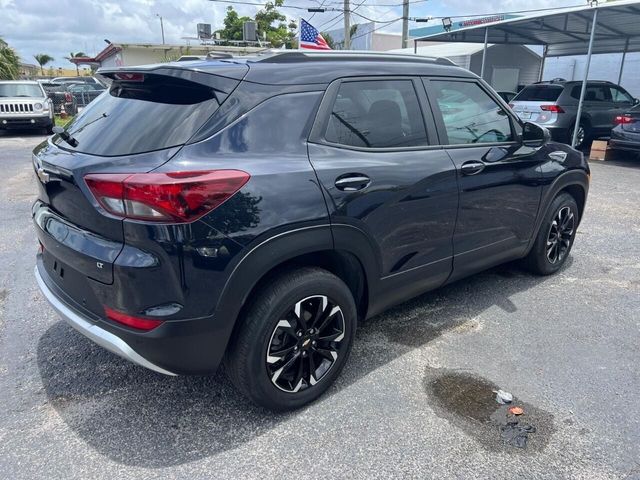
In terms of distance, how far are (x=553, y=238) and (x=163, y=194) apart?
368cm

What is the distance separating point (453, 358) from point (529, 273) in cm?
181

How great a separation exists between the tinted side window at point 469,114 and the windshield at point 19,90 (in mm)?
15602

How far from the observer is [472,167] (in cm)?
340

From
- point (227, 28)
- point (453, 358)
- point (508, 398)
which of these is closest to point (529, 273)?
point (453, 358)

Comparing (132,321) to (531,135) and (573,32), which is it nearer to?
(531,135)

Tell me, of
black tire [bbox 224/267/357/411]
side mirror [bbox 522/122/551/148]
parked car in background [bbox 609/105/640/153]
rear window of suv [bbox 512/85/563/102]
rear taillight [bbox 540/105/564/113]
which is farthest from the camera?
rear window of suv [bbox 512/85/563/102]

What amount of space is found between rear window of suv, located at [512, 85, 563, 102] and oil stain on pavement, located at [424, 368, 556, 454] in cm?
1092

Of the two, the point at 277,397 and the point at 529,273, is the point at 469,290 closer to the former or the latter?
the point at 529,273

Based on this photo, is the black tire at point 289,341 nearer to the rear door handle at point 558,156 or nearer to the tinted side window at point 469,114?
the tinted side window at point 469,114

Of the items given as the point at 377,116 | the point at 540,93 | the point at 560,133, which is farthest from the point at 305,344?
the point at 540,93

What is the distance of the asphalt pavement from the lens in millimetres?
2359

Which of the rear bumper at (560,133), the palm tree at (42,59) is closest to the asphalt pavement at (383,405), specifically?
the rear bumper at (560,133)

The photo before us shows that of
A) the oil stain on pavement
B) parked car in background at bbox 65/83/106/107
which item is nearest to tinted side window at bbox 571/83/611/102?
the oil stain on pavement

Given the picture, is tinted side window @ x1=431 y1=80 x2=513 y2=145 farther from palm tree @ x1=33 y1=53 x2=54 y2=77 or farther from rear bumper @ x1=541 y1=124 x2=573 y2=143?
Result: palm tree @ x1=33 y1=53 x2=54 y2=77
